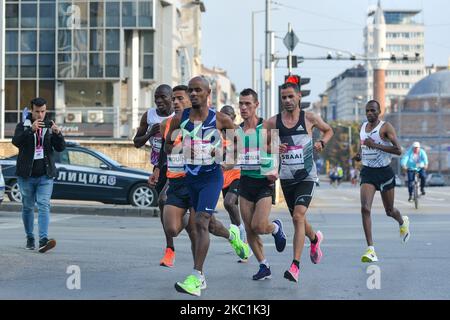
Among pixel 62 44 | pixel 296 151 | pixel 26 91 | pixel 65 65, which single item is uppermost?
pixel 62 44

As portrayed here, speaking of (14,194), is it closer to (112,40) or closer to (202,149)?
(202,149)

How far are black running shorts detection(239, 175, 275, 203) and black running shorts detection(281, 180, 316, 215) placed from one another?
0.18 m

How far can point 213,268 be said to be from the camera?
32.9 feet

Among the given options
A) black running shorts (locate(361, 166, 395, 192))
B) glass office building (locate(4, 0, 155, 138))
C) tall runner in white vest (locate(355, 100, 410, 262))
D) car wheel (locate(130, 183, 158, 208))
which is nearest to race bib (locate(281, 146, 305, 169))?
tall runner in white vest (locate(355, 100, 410, 262))

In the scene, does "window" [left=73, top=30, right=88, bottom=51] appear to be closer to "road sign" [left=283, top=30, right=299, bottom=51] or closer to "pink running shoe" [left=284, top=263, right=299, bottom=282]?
"road sign" [left=283, top=30, right=299, bottom=51]

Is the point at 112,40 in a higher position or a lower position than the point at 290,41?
higher

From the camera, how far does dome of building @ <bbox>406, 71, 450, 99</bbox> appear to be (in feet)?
480

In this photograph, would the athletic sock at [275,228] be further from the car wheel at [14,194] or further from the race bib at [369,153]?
the car wheel at [14,194]

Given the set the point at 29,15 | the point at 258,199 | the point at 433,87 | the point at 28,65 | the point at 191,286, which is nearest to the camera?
the point at 191,286

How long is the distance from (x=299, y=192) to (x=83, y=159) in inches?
496

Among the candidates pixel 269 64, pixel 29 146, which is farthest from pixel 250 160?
pixel 269 64

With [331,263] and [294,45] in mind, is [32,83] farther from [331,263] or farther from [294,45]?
[331,263]

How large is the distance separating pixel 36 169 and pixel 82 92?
155 feet
